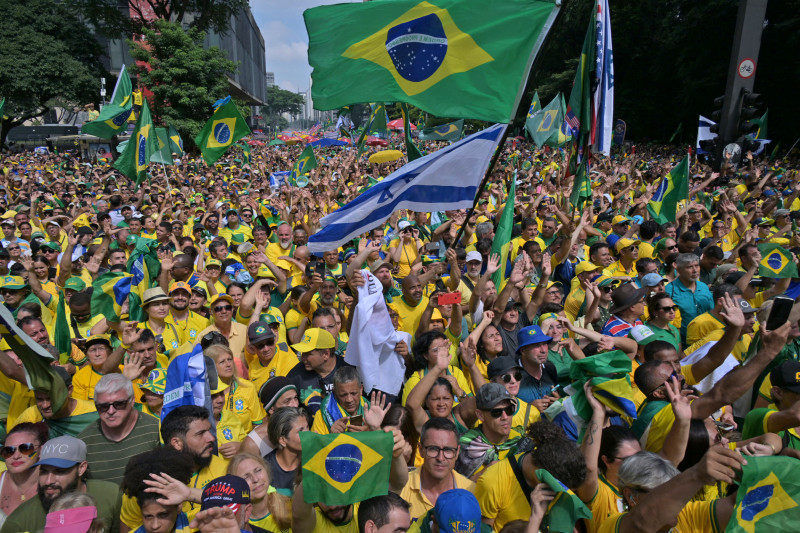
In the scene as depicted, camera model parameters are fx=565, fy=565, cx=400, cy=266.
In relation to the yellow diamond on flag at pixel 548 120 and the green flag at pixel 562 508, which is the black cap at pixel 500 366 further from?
the yellow diamond on flag at pixel 548 120

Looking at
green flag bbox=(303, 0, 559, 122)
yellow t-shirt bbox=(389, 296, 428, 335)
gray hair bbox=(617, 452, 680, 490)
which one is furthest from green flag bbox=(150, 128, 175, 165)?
gray hair bbox=(617, 452, 680, 490)

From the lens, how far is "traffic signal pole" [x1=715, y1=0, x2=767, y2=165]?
11859 mm

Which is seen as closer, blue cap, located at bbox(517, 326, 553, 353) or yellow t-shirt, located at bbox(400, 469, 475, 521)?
yellow t-shirt, located at bbox(400, 469, 475, 521)

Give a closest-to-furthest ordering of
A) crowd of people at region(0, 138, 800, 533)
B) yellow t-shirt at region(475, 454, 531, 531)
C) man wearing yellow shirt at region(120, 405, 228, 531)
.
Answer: crowd of people at region(0, 138, 800, 533)
yellow t-shirt at region(475, 454, 531, 531)
man wearing yellow shirt at region(120, 405, 228, 531)

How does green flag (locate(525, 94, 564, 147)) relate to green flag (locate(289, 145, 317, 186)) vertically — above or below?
above

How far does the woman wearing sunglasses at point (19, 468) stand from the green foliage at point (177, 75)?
99.3ft

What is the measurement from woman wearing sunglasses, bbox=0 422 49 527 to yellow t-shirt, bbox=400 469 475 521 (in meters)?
2.18

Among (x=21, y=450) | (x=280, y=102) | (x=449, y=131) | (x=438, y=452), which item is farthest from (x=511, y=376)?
(x=280, y=102)

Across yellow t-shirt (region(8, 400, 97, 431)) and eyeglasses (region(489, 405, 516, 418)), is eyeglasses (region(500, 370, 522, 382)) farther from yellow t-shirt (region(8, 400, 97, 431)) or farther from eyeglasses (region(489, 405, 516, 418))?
yellow t-shirt (region(8, 400, 97, 431))

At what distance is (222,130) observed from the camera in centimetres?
1224

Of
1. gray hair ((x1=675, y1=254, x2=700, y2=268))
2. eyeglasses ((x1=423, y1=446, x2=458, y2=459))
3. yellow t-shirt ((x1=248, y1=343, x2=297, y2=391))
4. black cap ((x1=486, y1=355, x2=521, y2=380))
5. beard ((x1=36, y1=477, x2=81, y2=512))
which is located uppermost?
gray hair ((x1=675, y1=254, x2=700, y2=268))

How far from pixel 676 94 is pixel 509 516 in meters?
44.1

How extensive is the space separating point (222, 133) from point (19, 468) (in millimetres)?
9993

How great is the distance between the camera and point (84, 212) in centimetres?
1135
